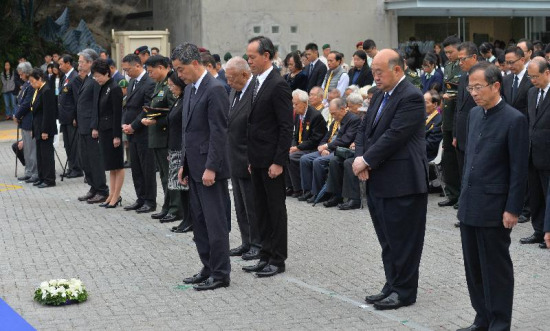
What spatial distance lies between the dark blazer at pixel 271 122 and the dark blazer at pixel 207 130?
547mm

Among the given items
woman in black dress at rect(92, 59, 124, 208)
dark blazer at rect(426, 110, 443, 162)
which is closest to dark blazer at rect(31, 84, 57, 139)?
woman in black dress at rect(92, 59, 124, 208)

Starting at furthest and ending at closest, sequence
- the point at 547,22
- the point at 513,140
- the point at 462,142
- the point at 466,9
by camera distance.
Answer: the point at 547,22
the point at 466,9
the point at 462,142
the point at 513,140

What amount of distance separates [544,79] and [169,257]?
4.21 m

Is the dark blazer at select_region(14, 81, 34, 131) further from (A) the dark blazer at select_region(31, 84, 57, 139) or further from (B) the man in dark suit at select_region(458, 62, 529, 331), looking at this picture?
(B) the man in dark suit at select_region(458, 62, 529, 331)

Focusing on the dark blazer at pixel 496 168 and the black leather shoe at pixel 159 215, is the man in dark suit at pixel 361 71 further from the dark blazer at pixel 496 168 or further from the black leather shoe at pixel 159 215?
the dark blazer at pixel 496 168

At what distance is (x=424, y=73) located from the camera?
53.2 feet

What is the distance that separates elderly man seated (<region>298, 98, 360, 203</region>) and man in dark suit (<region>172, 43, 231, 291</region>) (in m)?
4.77

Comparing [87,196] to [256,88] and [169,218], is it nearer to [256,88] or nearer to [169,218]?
[169,218]

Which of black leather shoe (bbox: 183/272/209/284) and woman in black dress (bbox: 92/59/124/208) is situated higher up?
woman in black dress (bbox: 92/59/124/208)

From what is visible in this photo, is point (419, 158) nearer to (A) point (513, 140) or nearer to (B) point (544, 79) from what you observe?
(A) point (513, 140)

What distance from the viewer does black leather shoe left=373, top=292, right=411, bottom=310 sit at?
24.9 feet

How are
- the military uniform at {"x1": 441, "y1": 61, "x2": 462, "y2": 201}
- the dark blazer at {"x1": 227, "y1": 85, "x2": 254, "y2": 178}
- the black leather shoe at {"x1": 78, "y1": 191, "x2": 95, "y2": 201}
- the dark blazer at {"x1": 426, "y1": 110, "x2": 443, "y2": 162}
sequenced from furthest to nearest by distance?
1. the black leather shoe at {"x1": 78, "y1": 191, "x2": 95, "y2": 201}
2. the dark blazer at {"x1": 426, "y1": 110, "x2": 443, "y2": 162}
3. the military uniform at {"x1": 441, "y1": 61, "x2": 462, "y2": 201}
4. the dark blazer at {"x1": 227, "y1": 85, "x2": 254, "y2": 178}

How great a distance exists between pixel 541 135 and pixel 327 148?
400 cm

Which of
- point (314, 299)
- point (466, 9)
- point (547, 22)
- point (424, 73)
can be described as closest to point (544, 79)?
point (314, 299)
